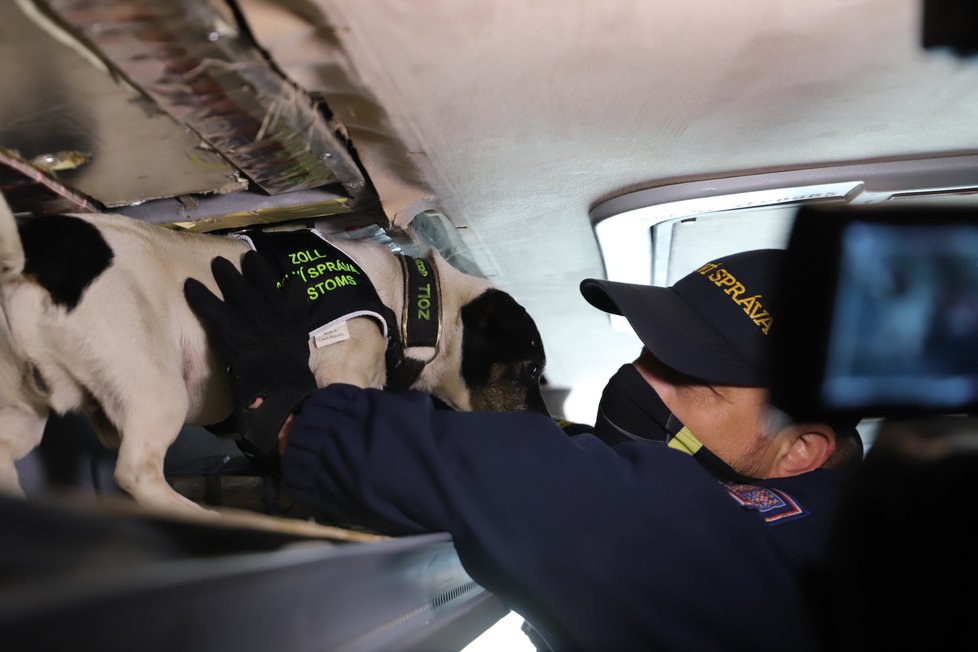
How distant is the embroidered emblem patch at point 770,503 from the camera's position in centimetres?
→ 102

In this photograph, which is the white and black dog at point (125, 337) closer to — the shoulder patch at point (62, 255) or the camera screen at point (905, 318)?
the shoulder patch at point (62, 255)

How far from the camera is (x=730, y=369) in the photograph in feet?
4.59

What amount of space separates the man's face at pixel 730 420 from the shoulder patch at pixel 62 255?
1.20 m

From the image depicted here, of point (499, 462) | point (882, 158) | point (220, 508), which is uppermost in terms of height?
point (882, 158)

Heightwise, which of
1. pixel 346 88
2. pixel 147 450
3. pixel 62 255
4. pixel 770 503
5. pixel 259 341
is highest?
Answer: pixel 346 88

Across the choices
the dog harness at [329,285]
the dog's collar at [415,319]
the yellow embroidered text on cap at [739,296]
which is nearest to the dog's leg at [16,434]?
the dog harness at [329,285]

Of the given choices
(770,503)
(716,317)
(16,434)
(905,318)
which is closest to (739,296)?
(716,317)

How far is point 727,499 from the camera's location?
96 centimetres

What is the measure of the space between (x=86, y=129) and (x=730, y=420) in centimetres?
135

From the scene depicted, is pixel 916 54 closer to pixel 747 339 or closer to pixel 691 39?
pixel 691 39

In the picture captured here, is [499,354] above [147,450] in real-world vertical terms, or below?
below

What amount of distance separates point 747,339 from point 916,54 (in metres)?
0.58

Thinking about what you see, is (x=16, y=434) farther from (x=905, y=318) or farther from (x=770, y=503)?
(x=905, y=318)

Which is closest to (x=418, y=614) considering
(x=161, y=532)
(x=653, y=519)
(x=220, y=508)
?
(x=653, y=519)
